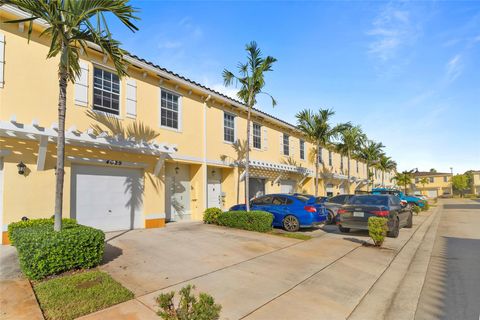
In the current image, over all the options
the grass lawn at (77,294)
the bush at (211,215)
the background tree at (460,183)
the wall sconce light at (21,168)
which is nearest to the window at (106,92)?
the wall sconce light at (21,168)

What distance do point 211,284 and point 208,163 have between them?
352 inches

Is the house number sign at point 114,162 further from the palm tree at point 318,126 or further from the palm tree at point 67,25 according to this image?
the palm tree at point 318,126

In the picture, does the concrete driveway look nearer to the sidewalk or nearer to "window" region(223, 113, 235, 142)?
the sidewalk

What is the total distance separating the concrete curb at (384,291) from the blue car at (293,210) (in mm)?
3362

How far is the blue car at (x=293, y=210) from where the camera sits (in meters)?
11.0

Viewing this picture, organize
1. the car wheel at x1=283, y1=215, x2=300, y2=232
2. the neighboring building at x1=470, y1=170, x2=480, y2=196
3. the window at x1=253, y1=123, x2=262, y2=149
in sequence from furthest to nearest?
the neighboring building at x1=470, y1=170, x2=480, y2=196, the window at x1=253, y1=123, x2=262, y2=149, the car wheel at x1=283, y1=215, x2=300, y2=232

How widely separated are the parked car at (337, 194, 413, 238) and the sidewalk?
9.58m

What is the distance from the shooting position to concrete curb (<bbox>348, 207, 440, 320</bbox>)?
4.27 metres

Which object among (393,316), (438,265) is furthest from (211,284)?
(438,265)

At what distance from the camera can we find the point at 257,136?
17.8 metres

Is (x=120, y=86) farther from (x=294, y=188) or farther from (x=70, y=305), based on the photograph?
(x=294, y=188)

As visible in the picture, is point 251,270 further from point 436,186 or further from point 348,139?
point 436,186

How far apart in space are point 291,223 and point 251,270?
18.6 feet

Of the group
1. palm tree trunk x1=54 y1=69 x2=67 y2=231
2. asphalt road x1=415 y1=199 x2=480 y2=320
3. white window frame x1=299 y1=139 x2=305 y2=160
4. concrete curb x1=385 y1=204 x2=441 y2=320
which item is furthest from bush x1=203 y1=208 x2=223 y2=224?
white window frame x1=299 y1=139 x2=305 y2=160
